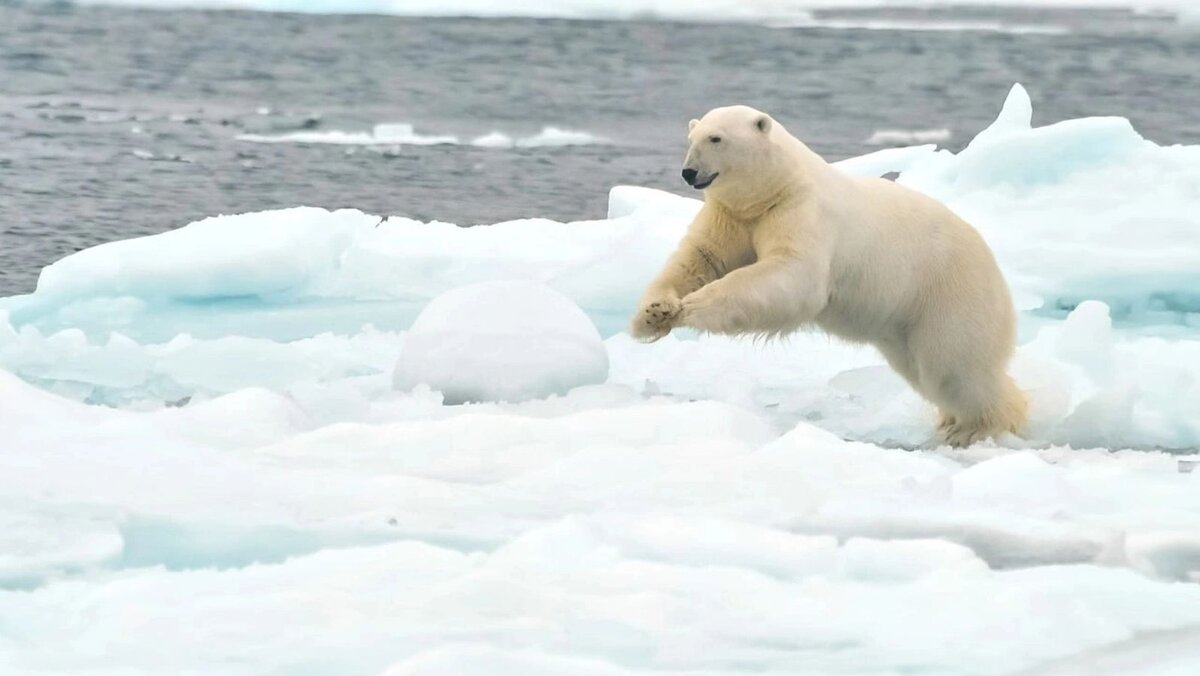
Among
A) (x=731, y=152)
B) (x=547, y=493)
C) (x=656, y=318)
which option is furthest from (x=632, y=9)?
(x=547, y=493)

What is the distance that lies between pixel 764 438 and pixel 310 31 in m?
20.6

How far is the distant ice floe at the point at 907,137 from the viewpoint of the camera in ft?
42.2

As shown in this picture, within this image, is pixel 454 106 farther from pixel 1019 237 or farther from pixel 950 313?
pixel 950 313

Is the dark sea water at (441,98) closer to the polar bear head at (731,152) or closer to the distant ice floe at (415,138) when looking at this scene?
the distant ice floe at (415,138)

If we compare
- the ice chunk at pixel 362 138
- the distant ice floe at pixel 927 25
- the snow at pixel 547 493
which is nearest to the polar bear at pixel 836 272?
the snow at pixel 547 493

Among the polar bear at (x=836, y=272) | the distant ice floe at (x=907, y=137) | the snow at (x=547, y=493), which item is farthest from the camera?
the distant ice floe at (x=907, y=137)

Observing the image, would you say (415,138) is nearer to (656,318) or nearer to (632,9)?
(656,318)

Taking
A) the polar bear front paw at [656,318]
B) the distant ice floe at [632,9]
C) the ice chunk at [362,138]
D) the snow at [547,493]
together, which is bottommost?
the distant ice floe at [632,9]

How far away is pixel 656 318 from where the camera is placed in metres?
4.25

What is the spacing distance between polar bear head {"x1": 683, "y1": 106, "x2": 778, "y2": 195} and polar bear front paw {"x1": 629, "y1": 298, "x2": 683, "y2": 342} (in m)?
0.34

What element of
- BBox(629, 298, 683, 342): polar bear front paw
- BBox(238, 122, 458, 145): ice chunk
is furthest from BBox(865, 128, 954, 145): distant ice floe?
BBox(629, 298, 683, 342): polar bear front paw

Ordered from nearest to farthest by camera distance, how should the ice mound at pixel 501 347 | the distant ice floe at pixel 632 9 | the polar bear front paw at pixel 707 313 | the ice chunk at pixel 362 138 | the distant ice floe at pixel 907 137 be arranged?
the polar bear front paw at pixel 707 313, the ice mound at pixel 501 347, the ice chunk at pixel 362 138, the distant ice floe at pixel 907 137, the distant ice floe at pixel 632 9

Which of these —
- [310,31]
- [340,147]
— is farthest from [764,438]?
[310,31]

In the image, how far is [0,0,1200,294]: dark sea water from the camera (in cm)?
1007
